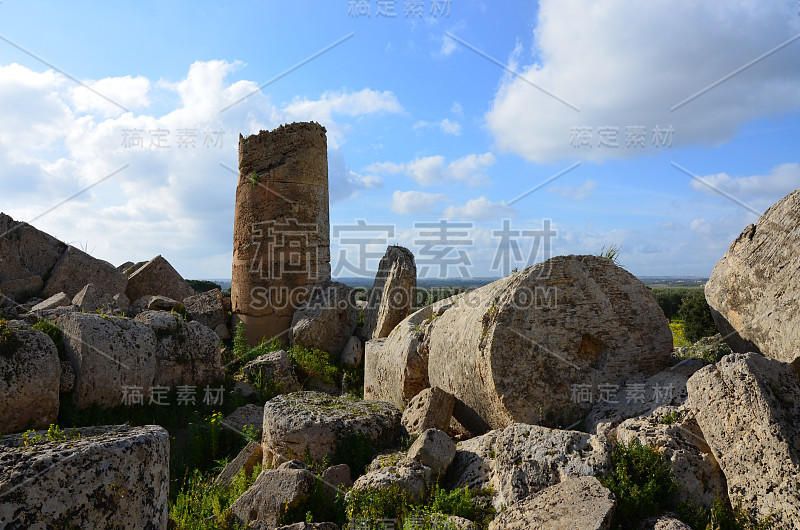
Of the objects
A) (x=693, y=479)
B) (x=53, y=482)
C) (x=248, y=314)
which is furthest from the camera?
(x=248, y=314)

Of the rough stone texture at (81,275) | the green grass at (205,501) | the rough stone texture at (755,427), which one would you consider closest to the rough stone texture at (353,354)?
the green grass at (205,501)

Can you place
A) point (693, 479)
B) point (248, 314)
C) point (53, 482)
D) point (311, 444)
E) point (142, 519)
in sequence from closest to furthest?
point (53, 482) < point (142, 519) < point (693, 479) < point (311, 444) < point (248, 314)

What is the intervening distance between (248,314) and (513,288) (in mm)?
7836

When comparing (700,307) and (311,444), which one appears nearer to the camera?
(311,444)

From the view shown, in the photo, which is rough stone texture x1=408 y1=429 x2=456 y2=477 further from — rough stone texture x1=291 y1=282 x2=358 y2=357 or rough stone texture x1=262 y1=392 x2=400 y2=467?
rough stone texture x1=291 y1=282 x2=358 y2=357

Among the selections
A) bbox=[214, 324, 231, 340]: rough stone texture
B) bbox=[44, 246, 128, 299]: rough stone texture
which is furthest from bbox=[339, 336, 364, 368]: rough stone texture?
bbox=[44, 246, 128, 299]: rough stone texture

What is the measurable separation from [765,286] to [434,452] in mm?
3844

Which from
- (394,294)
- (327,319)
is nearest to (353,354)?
(327,319)

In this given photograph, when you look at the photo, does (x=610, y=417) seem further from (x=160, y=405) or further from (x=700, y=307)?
(x=700, y=307)

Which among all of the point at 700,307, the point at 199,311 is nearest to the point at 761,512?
the point at 199,311

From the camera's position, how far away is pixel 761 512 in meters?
3.94

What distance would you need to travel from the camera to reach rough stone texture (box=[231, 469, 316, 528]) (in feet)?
15.8

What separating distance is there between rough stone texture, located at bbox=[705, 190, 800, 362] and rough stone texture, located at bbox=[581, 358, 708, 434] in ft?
2.39

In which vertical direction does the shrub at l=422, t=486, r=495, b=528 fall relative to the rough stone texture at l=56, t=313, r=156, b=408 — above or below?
below
